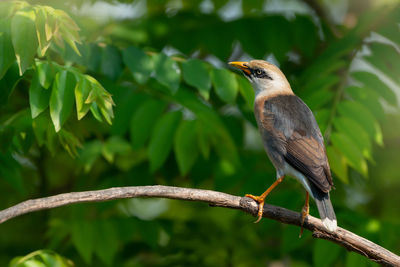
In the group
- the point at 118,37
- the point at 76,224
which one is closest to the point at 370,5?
the point at 118,37

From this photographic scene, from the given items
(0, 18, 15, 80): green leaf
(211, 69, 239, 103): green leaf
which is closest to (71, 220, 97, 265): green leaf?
(211, 69, 239, 103): green leaf

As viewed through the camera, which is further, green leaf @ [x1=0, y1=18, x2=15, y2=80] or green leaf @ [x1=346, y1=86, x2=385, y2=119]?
green leaf @ [x1=346, y1=86, x2=385, y2=119]

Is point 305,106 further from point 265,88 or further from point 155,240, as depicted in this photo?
point 155,240

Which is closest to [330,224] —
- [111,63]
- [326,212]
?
[326,212]

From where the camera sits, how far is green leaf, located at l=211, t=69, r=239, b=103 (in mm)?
5160

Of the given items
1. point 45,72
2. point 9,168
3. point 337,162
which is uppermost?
point 45,72

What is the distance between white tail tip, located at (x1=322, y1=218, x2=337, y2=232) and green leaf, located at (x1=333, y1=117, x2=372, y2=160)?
1099 mm

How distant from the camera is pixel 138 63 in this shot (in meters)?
5.07

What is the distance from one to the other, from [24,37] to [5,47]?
23 centimetres

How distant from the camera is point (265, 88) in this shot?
596 cm

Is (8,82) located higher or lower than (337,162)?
higher

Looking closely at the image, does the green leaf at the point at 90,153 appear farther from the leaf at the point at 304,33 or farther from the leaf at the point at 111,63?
the leaf at the point at 304,33

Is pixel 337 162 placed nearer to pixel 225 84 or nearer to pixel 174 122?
pixel 225 84

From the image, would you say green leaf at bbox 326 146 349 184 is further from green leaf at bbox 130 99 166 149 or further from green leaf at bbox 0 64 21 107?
green leaf at bbox 0 64 21 107
